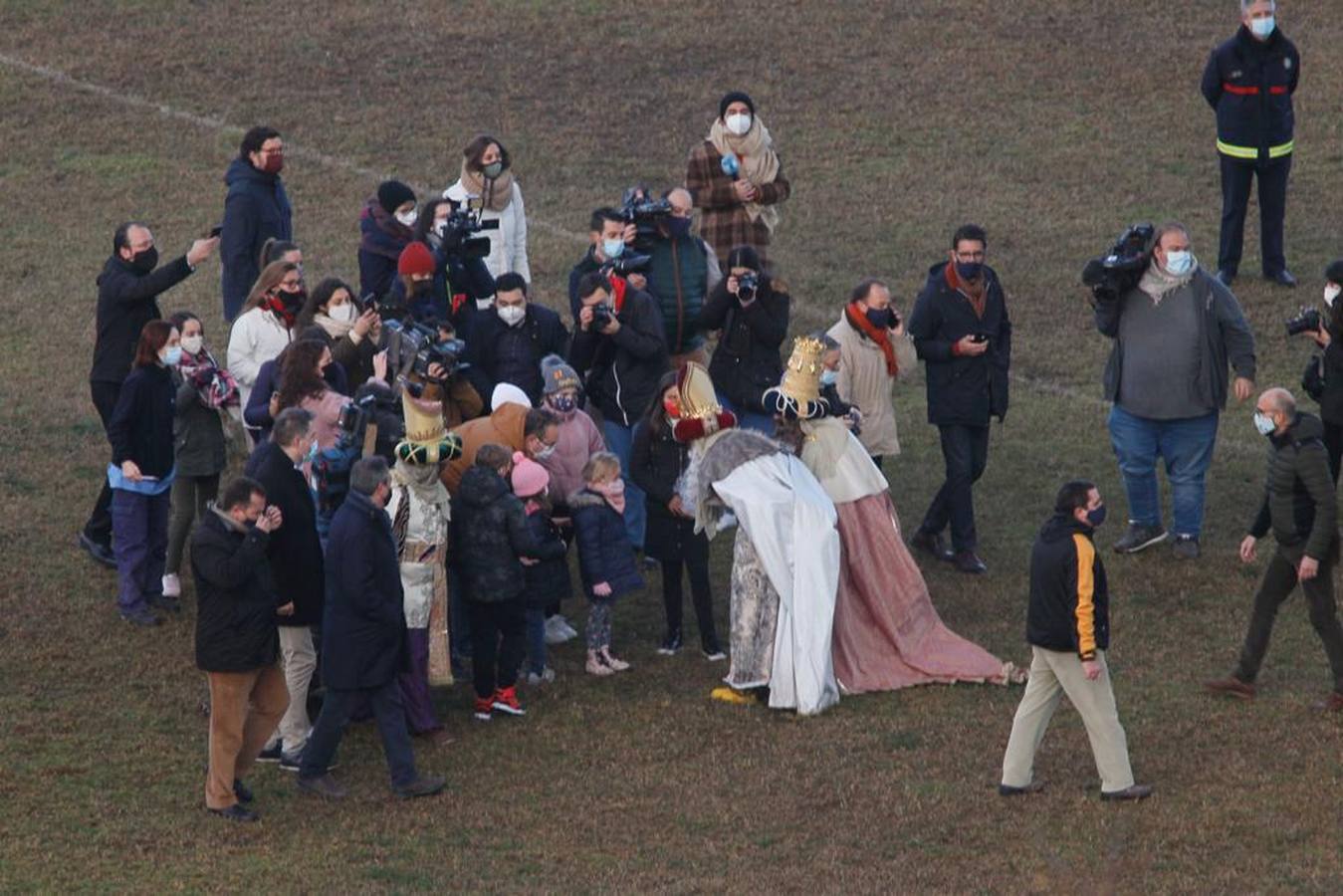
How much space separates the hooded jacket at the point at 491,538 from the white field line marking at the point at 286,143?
6658mm

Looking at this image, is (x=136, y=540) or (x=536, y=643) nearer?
(x=536, y=643)

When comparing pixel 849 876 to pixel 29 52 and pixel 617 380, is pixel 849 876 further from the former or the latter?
pixel 29 52

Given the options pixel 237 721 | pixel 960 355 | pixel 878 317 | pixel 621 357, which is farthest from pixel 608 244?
pixel 237 721

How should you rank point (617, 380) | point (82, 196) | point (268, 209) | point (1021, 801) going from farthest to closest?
point (82, 196) → point (268, 209) → point (617, 380) → point (1021, 801)

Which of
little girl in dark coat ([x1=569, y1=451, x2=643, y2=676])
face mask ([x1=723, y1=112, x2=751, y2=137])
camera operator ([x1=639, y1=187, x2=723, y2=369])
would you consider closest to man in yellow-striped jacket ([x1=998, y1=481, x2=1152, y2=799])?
little girl in dark coat ([x1=569, y1=451, x2=643, y2=676])

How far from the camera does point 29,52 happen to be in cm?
2645

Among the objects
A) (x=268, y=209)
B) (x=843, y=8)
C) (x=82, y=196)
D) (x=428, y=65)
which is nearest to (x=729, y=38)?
(x=843, y=8)

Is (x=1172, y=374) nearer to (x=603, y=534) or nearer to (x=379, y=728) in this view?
(x=603, y=534)

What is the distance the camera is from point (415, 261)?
45.0 ft

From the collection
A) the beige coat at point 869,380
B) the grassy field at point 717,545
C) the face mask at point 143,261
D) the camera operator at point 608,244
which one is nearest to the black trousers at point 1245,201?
the grassy field at point 717,545

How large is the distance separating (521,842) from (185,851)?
1563 millimetres

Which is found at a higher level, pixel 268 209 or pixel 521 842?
pixel 268 209

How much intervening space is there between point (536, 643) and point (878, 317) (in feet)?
9.72

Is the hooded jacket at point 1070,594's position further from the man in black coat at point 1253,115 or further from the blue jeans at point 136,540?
the man in black coat at point 1253,115
